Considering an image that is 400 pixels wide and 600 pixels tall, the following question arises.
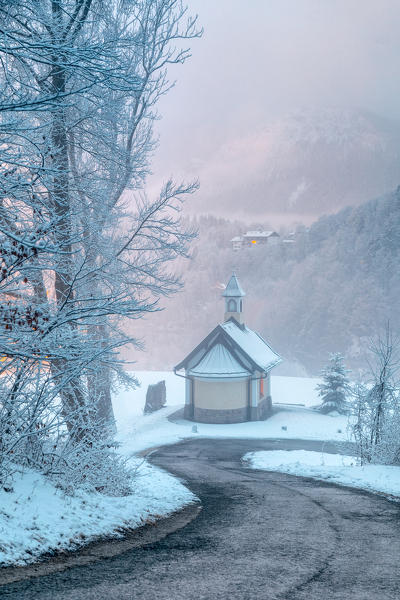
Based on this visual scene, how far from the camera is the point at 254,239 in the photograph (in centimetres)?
13275

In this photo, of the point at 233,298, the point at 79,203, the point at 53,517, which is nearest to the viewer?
the point at 53,517

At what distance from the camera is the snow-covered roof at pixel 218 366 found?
31797 millimetres

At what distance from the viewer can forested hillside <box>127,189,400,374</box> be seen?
3445 inches

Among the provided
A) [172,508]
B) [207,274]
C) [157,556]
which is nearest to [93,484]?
[172,508]

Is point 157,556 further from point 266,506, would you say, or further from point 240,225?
point 240,225

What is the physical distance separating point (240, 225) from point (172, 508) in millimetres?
142336

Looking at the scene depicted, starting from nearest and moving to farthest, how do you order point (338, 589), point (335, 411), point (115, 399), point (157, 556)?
point (338, 589), point (157, 556), point (335, 411), point (115, 399)

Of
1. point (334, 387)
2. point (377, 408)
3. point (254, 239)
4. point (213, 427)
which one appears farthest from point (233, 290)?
point (254, 239)

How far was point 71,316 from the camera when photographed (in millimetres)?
6098

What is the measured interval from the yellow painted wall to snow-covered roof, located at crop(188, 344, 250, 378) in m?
0.73

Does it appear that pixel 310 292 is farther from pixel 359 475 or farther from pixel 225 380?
pixel 359 475

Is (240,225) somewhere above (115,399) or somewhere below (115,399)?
above

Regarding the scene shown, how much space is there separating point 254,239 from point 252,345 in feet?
325

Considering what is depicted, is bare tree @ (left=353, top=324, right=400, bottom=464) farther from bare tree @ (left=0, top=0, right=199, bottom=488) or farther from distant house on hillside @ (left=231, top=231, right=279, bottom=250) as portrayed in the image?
distant house on hillside @ (left=231, top=231, right=279, bottom=250)
